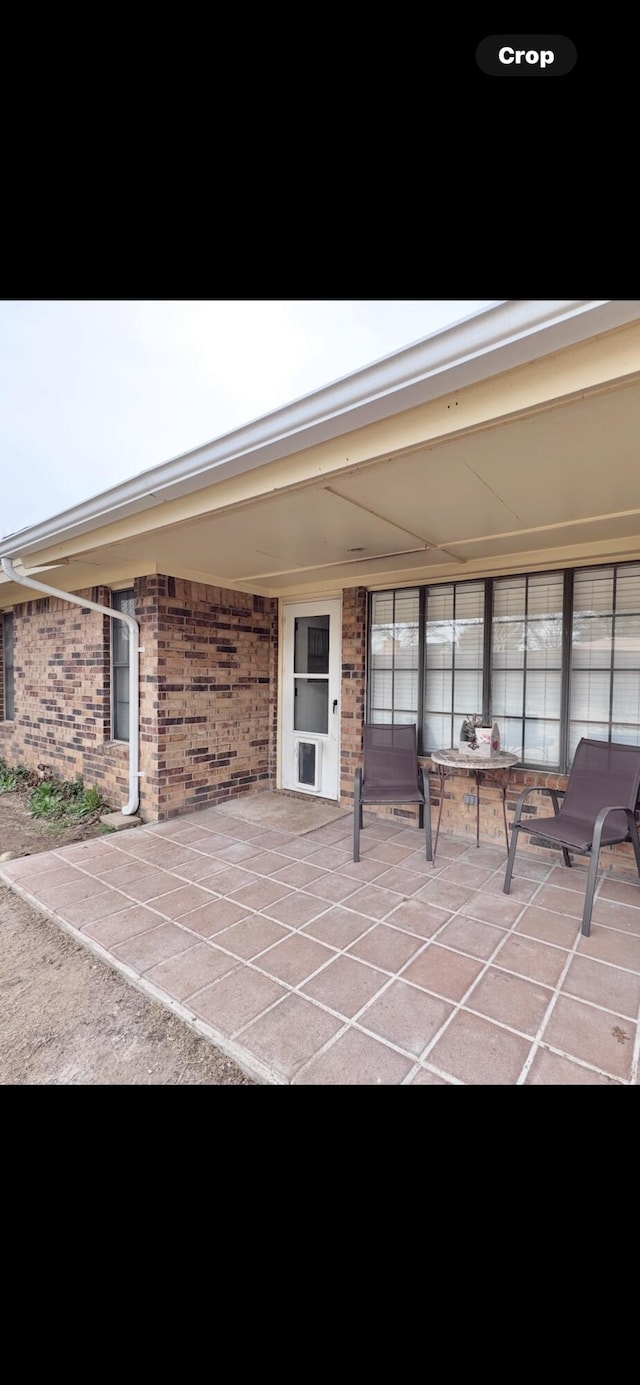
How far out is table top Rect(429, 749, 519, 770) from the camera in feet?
11.5

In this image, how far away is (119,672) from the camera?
16.5 ft

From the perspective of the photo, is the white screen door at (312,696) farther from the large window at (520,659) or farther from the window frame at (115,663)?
the window frame at (115,663)

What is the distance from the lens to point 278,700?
556 cm

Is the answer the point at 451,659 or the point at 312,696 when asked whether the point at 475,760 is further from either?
the point at 312,696

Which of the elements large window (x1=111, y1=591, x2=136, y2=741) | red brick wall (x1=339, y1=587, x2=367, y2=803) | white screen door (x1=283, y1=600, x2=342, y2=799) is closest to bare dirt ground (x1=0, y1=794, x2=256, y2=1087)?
large window (x1=111, y1=591, x2=136, y2=741)

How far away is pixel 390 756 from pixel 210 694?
1.87 meters

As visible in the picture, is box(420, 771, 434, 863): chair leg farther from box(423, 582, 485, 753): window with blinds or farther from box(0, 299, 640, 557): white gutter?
box(0, 299, 640, 557): white gutter

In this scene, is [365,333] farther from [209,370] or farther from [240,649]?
[209,370]

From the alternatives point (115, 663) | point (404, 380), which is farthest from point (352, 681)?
point (404, 380)

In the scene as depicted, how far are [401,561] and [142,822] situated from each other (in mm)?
3199

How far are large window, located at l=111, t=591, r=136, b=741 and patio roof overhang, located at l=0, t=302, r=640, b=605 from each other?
0.63 m
